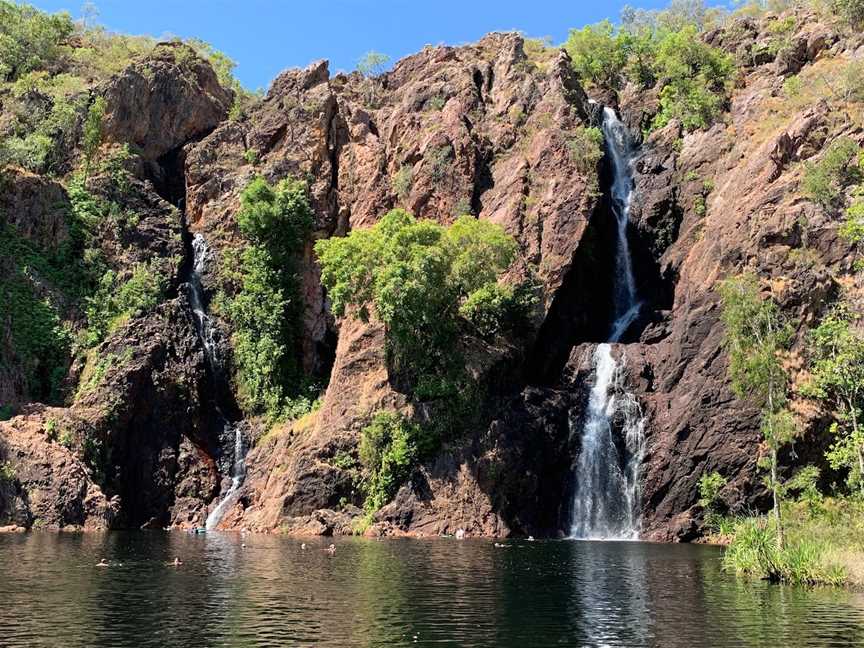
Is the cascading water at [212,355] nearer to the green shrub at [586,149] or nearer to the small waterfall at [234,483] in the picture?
the small waterfall at [234,483]

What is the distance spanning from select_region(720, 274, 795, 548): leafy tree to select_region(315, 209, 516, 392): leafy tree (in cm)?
1704

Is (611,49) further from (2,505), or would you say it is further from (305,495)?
(2,505)

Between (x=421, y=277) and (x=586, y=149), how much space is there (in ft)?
71.6

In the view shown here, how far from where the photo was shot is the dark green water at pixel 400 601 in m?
21.3

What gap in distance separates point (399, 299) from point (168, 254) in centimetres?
2824

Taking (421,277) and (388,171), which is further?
(388,171)

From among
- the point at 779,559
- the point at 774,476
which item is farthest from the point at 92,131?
the point at 779,559

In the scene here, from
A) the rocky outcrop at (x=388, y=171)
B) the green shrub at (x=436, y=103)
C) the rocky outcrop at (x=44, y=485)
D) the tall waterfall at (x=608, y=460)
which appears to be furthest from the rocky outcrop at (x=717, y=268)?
the rocky outcrop at (x=44, y=485)

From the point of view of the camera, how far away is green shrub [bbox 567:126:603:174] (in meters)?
70.4

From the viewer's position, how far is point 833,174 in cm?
5722

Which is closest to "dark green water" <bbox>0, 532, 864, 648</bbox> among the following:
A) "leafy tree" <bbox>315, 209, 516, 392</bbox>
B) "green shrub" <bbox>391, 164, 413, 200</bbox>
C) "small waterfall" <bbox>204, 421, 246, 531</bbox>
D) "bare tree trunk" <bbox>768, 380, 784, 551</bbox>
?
"bare tree trunk" <bbox>768, 380, 784, 551</bbox>

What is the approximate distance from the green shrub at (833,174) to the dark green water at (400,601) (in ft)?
92.0

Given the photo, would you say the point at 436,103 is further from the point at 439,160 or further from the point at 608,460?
the point at 608,460

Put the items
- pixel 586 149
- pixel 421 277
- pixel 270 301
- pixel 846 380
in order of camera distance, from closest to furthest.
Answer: pixel 846 380 < pixel 421 277 < pixel 586 149 < pixel 270 301
